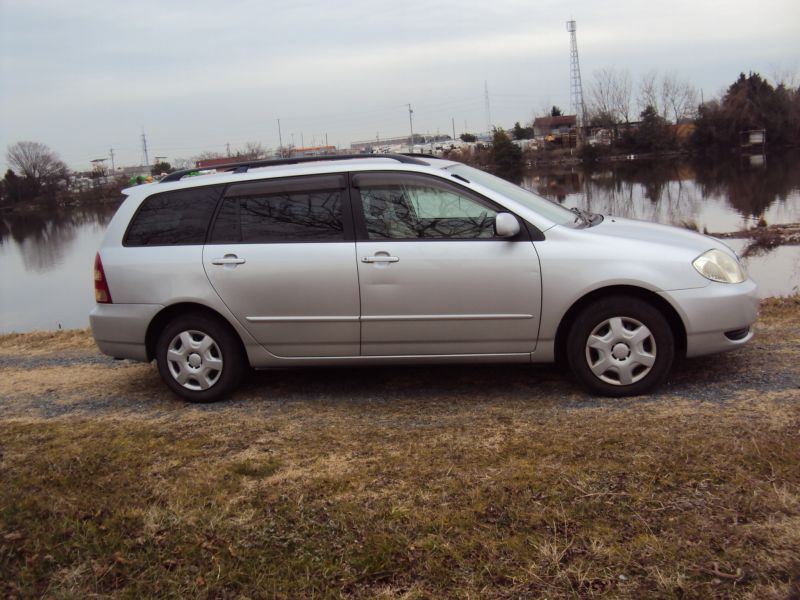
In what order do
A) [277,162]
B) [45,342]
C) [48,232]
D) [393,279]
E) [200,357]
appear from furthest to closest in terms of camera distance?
[48,232] < [45,342] < [277,162] < [200,357] < [393,279]

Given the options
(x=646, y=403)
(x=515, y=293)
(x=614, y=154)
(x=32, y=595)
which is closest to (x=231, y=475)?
(x=32, y=595)

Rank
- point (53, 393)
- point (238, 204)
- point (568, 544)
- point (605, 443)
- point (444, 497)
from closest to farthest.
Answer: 1. point (568, 544)
2. point (444, 497)
3. point (605, 443)
4. point (238, 204)
5. point (53, 393)

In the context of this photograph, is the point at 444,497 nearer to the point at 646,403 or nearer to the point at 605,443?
the point at 605,443

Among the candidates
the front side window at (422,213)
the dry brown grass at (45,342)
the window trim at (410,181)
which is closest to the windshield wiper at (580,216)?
the window trim at (410,181)

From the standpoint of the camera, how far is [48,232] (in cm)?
4800

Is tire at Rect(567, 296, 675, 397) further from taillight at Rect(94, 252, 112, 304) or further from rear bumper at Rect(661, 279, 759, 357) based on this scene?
taillight at Rect(94, 252, 112, 304)

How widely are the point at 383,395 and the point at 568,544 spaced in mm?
2588

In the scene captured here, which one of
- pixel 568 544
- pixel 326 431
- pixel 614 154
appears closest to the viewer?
pixel 568 544

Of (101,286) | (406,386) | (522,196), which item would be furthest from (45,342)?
(522,196)

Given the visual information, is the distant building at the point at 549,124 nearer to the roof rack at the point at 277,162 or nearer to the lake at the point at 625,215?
the lake at the point at 625,215

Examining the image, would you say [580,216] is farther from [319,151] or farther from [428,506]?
[319,151]

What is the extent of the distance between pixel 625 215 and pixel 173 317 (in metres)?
26.0

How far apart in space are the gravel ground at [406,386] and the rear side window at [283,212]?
120cm

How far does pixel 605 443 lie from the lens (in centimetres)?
401
